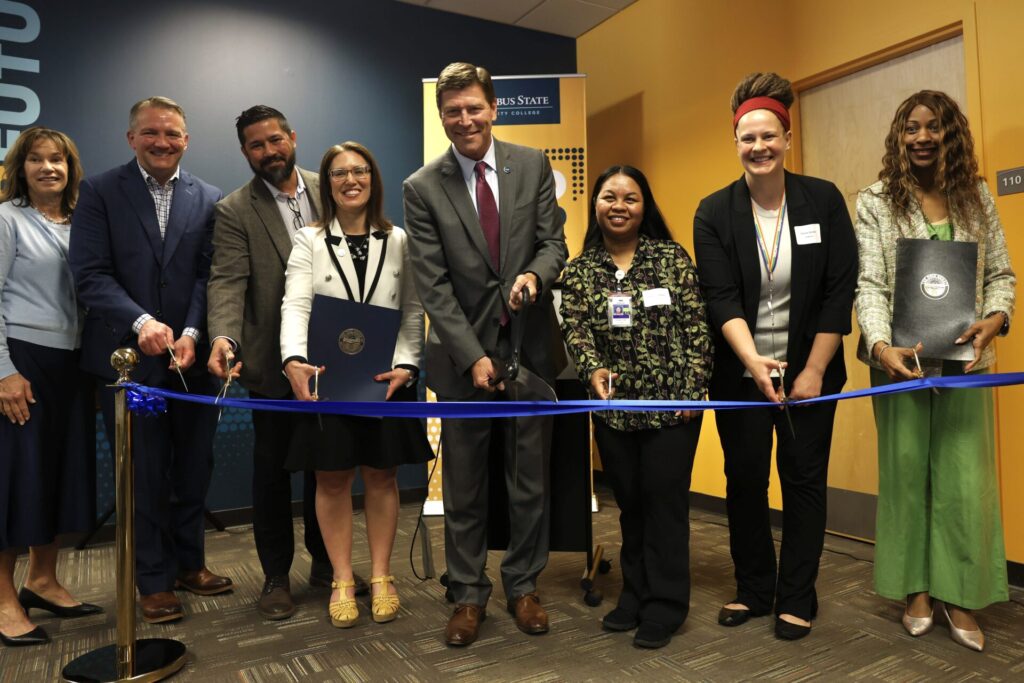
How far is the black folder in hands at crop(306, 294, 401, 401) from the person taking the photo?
2.38m

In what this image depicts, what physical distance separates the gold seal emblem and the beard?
0.76 metres

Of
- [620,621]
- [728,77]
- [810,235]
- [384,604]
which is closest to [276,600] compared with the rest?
[384,604]

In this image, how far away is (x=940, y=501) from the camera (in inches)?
91.7

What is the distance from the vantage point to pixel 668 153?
15.2ft

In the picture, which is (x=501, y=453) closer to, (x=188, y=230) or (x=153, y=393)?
(x=153, y=393)

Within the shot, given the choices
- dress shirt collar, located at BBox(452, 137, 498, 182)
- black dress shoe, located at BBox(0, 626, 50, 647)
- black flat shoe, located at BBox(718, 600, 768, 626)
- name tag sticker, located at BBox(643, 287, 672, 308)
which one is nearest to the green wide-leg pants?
black flat shoe, located at BBox(718, 600, 768, 626)

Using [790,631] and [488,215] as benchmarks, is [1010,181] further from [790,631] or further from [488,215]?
[488,215]

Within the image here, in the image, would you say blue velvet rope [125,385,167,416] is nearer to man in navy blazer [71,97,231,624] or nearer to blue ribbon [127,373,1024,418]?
blue ribbon [127,373,1024,418]

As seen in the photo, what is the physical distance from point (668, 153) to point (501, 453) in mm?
2779

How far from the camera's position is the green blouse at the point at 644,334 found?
2303 millimetres

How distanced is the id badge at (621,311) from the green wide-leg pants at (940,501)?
0.90 m

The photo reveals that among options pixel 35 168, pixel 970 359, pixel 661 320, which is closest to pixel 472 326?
pixel 661 320

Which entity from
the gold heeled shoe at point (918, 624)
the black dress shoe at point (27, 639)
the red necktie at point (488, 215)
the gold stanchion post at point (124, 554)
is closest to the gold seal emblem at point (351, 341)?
the red necktie at point (488, 215)

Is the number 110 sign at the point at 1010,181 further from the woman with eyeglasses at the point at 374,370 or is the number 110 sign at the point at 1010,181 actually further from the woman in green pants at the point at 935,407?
the woman with eyeglasses at the point at 374,370
